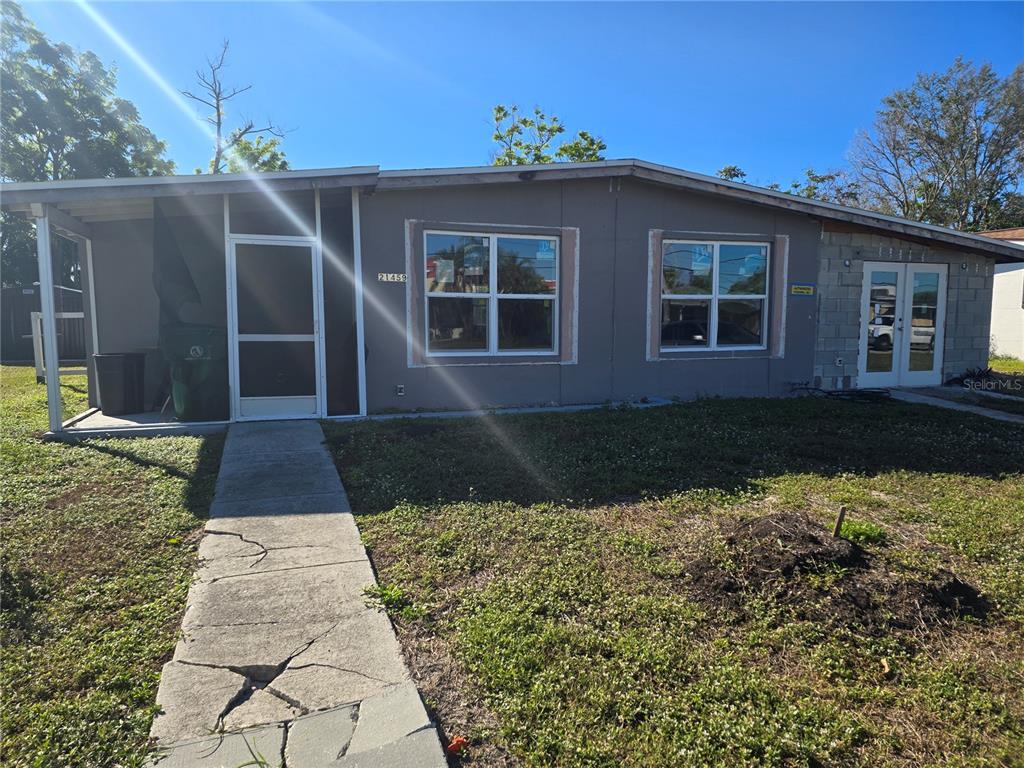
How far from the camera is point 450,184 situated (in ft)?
26.9

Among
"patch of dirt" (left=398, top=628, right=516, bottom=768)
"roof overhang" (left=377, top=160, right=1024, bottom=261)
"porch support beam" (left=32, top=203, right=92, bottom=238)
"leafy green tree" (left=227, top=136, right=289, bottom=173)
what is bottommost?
"patch of dirt" (left=398, top=628, right=516, bottom=768)

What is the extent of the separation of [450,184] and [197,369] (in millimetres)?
4026

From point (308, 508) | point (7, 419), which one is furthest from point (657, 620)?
point (7, 419)

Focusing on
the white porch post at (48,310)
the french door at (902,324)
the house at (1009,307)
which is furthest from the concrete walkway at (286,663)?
the house at (1009,307)

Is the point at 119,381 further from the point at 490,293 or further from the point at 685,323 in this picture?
the point at 685,323

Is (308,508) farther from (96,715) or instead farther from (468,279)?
(468,279)

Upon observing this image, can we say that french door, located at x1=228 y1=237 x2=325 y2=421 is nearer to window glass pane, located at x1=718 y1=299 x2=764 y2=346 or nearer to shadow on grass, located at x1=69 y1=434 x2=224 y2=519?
shadow on grass, located at x1=69 y1=434 x2=224 y2=519

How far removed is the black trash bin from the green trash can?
1271 millimetres

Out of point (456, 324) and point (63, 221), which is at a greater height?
point (63, 221)

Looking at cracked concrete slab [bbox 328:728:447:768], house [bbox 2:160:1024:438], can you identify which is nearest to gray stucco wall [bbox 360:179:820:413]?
house [bbox 2:160:1024:438]

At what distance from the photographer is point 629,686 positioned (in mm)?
2648

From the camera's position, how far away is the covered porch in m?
7.05

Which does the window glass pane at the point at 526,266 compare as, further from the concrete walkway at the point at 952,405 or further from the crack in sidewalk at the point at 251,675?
the crack in sidewalk at the point at 251,675

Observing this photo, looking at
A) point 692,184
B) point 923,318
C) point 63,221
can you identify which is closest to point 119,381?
point 63,221
